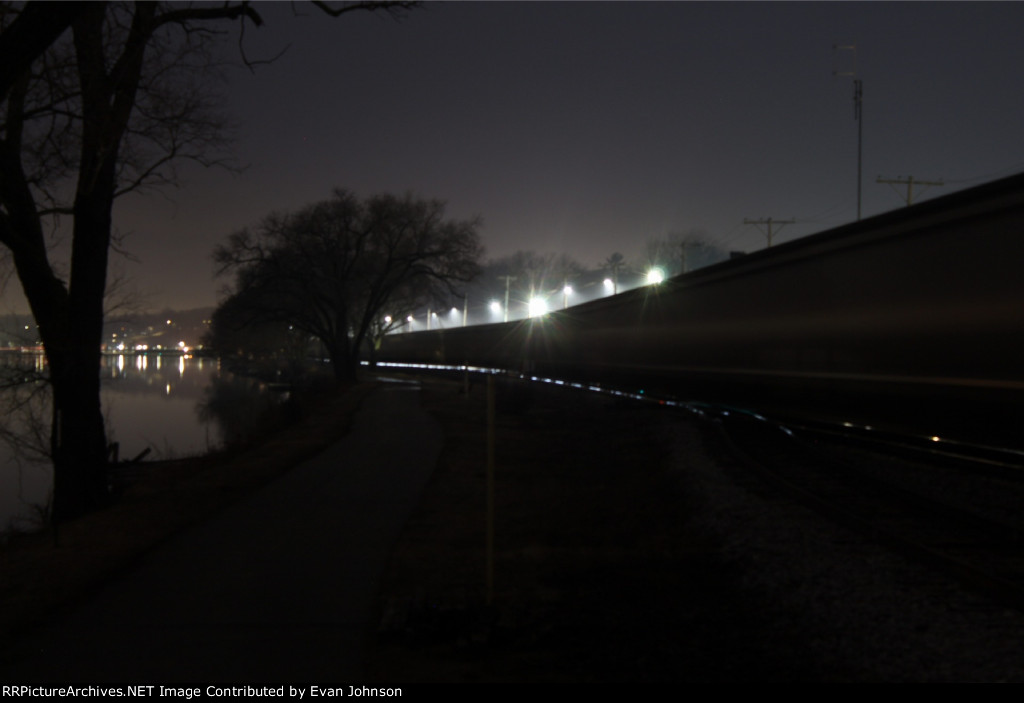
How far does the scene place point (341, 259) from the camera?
137ft

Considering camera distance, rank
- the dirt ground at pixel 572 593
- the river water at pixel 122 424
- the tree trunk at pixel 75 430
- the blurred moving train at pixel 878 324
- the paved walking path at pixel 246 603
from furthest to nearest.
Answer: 1. the river water at pixel 122 424
2. the tree trunk at pixel 75 430
3. the blurred moving train at pixel 878 324
4. the paved walking path at pixel 246 603
5. the dirt ground at pixel 572 593

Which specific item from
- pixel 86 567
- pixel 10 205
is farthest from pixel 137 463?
pixel 86 567

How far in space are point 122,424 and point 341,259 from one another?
519 inches

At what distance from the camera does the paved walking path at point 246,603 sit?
4.85 m

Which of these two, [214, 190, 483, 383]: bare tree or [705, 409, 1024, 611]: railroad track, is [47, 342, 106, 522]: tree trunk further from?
[214, 190, 483, 383]: bare tree

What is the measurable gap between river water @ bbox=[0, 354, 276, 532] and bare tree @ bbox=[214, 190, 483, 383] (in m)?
6.16

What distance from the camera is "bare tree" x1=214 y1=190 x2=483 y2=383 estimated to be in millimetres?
39219

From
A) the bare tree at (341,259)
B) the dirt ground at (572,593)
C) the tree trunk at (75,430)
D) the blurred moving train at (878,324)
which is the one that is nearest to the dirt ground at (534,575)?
the dirt ground at (572,593)

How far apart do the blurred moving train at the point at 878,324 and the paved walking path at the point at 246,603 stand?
6401mm

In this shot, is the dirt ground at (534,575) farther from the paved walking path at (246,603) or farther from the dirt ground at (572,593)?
the paved walking path at (246,603)

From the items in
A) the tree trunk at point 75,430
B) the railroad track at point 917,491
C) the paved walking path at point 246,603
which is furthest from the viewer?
the tree trunk at point 75,430

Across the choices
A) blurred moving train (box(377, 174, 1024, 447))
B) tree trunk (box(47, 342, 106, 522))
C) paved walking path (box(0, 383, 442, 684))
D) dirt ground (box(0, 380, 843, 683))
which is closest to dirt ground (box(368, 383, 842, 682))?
dirt ground (box(0, 380, 843, 683))

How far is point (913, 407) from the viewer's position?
9.95m

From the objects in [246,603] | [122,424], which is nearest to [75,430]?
[246,603]
